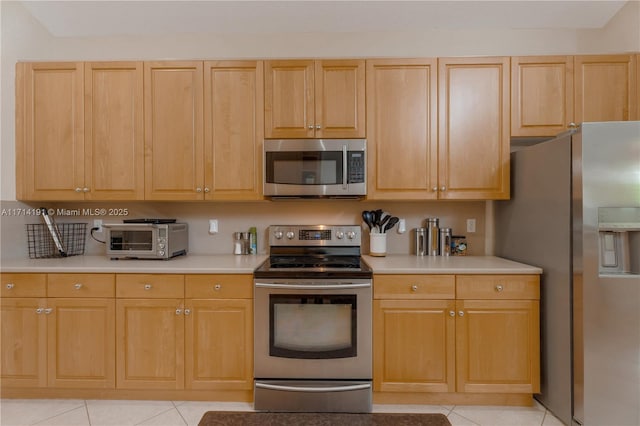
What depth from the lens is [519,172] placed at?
225 cm

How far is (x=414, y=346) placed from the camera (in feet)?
6.64

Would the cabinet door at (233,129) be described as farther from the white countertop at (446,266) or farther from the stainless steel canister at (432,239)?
the stainless steel canister at (432,239)

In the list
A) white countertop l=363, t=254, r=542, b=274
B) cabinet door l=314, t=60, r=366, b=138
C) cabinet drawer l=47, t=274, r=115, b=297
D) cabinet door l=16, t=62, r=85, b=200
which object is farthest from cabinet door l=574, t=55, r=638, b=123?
cabinet door l=16, t=62, r=85, b=200

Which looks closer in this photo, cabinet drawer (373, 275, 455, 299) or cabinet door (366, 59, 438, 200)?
cabinet drawer (373, 275, 455, 299)

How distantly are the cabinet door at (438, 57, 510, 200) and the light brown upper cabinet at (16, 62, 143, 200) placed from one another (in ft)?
7.36

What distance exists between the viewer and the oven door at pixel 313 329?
198 cm

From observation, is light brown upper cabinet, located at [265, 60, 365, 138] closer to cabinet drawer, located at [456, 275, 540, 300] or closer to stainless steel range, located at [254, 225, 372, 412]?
stainless steel range, located at [254, 225, 372, 412]

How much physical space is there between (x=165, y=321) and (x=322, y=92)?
1.90 metres

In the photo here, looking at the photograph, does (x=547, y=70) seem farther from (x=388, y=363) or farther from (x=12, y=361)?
(x=12, y=361)

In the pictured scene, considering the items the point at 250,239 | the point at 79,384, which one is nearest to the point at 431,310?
the point at 250,239

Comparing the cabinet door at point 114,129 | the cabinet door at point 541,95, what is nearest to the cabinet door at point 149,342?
the cabinet door at point 114,129

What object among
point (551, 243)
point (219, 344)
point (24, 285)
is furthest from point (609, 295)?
point (24, 285)

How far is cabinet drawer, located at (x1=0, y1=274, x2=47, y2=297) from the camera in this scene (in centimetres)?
206

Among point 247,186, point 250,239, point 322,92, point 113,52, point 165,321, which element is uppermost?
point 113,52
